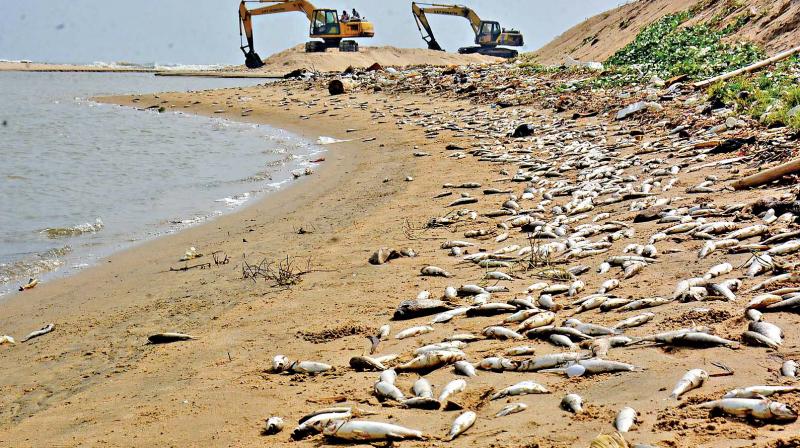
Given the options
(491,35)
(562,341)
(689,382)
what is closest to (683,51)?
(562,341)

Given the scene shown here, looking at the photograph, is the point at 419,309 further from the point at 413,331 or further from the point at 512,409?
the point at 512,409

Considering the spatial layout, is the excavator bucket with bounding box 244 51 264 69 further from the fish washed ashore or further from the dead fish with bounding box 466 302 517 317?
the dead fish with bounding box 466 302 517 317

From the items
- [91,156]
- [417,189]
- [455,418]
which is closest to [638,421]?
[455,418]

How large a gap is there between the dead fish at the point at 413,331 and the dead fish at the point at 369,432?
174 cm

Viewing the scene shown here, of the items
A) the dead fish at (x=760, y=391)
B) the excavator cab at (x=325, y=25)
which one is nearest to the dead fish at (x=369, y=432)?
the dead fish at (x=760, y=391)

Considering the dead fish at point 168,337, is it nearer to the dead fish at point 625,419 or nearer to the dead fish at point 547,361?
the dead fish at point 547,361

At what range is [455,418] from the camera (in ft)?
14.6

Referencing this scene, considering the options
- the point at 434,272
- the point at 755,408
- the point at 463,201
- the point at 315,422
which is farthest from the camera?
the point at 463,201

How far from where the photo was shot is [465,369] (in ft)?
16.8

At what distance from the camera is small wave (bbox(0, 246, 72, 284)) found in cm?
1006

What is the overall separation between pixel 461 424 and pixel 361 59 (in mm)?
62455

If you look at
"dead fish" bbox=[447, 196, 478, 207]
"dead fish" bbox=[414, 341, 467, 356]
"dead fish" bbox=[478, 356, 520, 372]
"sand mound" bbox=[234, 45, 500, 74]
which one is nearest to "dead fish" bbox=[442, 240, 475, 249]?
"dead fish" bbox=[447, 196, 478, 207]

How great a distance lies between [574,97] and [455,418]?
731 inches

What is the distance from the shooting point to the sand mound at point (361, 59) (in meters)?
62.2
